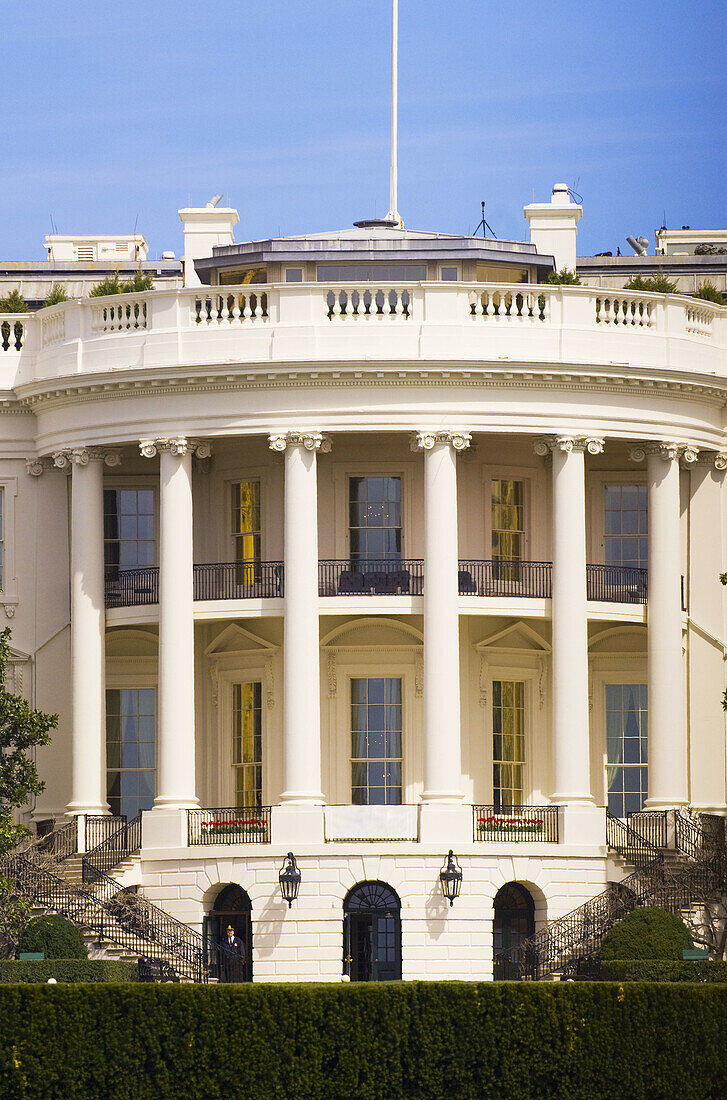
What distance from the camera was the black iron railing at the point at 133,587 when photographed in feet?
184

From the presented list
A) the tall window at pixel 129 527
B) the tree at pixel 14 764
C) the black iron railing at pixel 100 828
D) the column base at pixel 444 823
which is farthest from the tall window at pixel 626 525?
the tree at pixel 14 764

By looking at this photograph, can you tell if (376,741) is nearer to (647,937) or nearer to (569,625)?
(569,625)

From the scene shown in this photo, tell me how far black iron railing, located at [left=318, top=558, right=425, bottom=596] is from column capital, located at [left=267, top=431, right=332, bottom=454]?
3.17 m

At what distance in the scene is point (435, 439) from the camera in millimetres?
52469

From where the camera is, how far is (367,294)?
187ft

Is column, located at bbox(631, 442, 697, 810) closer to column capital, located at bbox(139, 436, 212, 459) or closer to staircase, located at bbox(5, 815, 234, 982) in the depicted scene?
column capital, located at bbox(139, 436, 212, 459)

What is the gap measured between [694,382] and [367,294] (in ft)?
25.3

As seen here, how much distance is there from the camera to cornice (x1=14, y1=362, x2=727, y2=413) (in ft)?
171

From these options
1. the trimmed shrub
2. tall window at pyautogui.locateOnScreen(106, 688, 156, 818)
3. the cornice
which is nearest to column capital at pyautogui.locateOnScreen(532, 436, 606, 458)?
the cornice

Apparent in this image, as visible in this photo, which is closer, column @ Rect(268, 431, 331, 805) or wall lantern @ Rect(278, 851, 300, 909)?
wall lantern @ Rect(278, 851, 300, 909)

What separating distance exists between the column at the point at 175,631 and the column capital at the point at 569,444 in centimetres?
686

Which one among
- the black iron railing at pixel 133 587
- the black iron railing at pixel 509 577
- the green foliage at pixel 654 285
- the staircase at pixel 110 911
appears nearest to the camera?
the staircase at pixel 110 911

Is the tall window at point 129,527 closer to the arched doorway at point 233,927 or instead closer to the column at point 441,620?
the column at point 441,620

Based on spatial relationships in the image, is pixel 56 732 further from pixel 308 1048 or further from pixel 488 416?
pixel 308 1048
